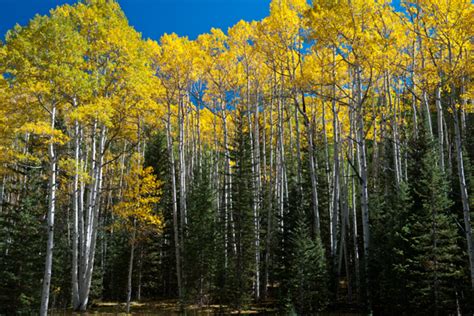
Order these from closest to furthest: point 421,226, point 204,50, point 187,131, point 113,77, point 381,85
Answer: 1. point 421,226
2. point 113,77
3. point 204,50
4. point 381,85
5. point 187,131

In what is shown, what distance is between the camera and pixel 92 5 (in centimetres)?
1228

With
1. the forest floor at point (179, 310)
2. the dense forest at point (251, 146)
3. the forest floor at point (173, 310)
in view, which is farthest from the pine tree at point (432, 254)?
the forest floor at point (173, 310)

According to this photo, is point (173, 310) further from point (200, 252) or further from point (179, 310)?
point (200, 252)

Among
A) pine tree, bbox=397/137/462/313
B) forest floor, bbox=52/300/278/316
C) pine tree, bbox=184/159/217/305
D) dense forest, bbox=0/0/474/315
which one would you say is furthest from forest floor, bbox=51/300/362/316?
pine tree, bbox=397/137/462/313

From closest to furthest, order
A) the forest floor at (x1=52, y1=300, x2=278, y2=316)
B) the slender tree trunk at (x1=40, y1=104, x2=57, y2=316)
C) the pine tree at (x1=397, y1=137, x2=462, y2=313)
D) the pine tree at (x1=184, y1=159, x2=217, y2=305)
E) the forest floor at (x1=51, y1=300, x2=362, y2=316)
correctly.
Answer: the pine tree at (x1=397, y1=137, x2=462, y2=313) → the slender tree trunk at (x1=40, y1=104, x2=57, y2=316) → the forest floor at (x1=51, y1=300, x2=362, y2=316) → the forest floor at (x1=52, y1=300, x2=278, y2=316) → the pine tree at (x1=184, y1=159, x2=217, y2=305)

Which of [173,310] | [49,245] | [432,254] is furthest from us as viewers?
[173,310]

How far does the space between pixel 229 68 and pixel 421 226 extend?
10749mm

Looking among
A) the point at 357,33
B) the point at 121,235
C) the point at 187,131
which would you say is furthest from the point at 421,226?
the point at 187,131

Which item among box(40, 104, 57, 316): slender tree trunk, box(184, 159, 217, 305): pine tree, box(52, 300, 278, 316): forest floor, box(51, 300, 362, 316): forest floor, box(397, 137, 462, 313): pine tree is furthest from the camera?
box(184, 159, 217, 305): pine tree

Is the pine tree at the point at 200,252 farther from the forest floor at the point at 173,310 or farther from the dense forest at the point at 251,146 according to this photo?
the forest floor at the point at 173,310

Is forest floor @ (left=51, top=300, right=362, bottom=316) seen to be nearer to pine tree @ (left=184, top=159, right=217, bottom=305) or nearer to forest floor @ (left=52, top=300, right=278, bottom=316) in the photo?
forest floor @ (left=52, top=300, right=278, bottom=316)

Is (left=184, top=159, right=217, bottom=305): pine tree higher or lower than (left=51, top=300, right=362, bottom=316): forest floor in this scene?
higher

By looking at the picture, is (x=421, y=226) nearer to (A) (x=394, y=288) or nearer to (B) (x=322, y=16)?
(A) (x=394, y=288)

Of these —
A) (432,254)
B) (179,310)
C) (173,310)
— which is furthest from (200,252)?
(432,254)
